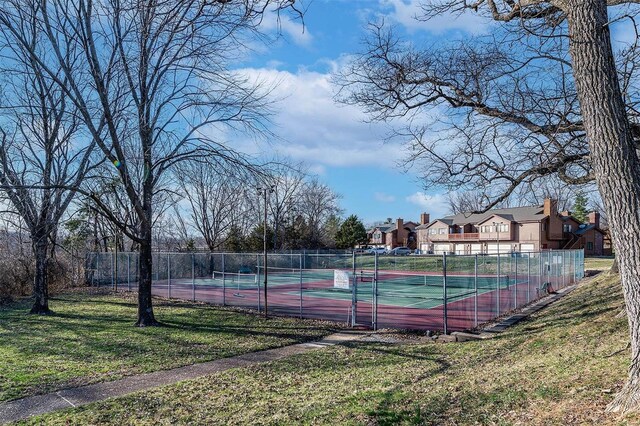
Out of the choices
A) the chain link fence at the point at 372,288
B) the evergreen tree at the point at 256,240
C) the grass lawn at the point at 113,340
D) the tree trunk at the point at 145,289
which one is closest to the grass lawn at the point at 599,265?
the chain link fence at the point at 372,288

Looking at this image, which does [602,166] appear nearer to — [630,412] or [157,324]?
[630,412]

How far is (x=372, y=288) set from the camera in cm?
1934

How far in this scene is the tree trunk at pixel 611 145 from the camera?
4289mm

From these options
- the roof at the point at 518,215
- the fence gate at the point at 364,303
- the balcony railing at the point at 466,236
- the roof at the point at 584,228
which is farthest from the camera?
the balcony railing at the point at 466,236

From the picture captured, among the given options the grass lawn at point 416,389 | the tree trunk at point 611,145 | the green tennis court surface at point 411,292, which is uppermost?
the tree trunk at point 611,145

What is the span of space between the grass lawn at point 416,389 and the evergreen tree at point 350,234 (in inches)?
1979

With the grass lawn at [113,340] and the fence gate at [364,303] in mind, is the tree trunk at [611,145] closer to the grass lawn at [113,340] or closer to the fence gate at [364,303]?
the grass lawn at [113,340]

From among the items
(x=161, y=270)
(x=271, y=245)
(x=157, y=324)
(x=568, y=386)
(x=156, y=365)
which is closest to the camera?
(x=568, y=386)

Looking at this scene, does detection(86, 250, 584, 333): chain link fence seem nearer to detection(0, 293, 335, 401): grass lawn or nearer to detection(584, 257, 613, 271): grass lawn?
detection(0, 293, 335, 401): grass lawn

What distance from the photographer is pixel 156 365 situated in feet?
27.6

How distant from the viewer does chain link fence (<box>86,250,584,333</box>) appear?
13930 millimetres

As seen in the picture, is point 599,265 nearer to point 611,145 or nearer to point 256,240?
point 256,240

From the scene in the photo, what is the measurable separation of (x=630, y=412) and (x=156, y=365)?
284 inches

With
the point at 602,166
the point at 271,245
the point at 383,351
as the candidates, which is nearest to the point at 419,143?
the point at 383,351
